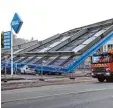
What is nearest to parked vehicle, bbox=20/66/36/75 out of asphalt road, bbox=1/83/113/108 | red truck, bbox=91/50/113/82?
red truck, bbox=91/50/113/82

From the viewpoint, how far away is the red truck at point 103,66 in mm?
25513

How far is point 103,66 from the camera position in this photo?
25.9 m

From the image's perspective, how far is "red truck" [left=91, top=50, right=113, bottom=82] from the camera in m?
25.5

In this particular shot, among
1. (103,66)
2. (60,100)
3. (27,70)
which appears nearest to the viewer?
(60,100)

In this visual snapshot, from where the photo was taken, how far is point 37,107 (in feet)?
34.9

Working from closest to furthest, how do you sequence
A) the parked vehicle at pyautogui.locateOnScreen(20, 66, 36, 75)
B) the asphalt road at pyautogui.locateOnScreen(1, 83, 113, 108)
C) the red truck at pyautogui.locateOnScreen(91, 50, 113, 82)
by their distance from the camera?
the asphalt road at pyautogui.locateOnScreen(1, 83, 113, 108), the red truck at pyautogui.locateOnScreen(91, 50, 113, 82), the parked vehicle at pyautogui.locateOnScreen(20, 66, 36, 75)

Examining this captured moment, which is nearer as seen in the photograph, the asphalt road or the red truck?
the asphalt road

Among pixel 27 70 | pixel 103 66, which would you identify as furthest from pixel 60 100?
pixel 27 70

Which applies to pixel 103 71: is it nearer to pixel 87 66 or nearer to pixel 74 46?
pixel 87 66

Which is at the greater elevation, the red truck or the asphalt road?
the red truck

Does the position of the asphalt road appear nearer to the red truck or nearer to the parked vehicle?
the red truck

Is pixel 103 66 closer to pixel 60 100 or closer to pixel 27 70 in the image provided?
pixel 27 70

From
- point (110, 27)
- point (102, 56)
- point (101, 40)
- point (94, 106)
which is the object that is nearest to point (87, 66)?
point (101, 40)

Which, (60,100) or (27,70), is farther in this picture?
(27,70)
